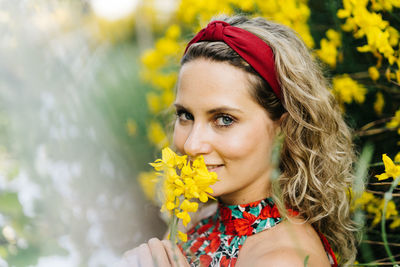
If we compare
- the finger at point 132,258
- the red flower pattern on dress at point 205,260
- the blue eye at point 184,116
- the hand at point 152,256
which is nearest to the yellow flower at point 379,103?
the blue eye at point 184,116

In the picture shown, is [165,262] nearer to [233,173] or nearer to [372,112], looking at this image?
[233,173]

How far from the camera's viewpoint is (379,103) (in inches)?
73.6

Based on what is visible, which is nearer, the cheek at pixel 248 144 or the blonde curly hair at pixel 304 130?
the cheek at pixel 248 144

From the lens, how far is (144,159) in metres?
2.95

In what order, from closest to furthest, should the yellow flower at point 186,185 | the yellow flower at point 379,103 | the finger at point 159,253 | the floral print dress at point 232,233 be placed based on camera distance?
the yellow flower at point 186,185 → the finger at point 159,253 → the floral print dress at point 232,233 → the yellow flower at point 379,103

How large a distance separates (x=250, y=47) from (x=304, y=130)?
0.39m

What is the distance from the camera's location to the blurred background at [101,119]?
157 cm

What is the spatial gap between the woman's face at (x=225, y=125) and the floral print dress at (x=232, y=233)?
10 cm

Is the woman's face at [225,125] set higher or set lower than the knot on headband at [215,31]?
lower

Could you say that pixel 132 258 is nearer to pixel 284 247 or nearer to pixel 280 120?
pixel 284 247

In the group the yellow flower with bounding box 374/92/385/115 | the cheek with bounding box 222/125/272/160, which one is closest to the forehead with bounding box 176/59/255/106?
the cheek with bounding box 222/125/272/160

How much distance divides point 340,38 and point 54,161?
1607mm

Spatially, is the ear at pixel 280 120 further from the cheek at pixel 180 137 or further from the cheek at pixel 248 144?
the cheek at pixel 180 137

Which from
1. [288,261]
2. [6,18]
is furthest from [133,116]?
[288,261]
